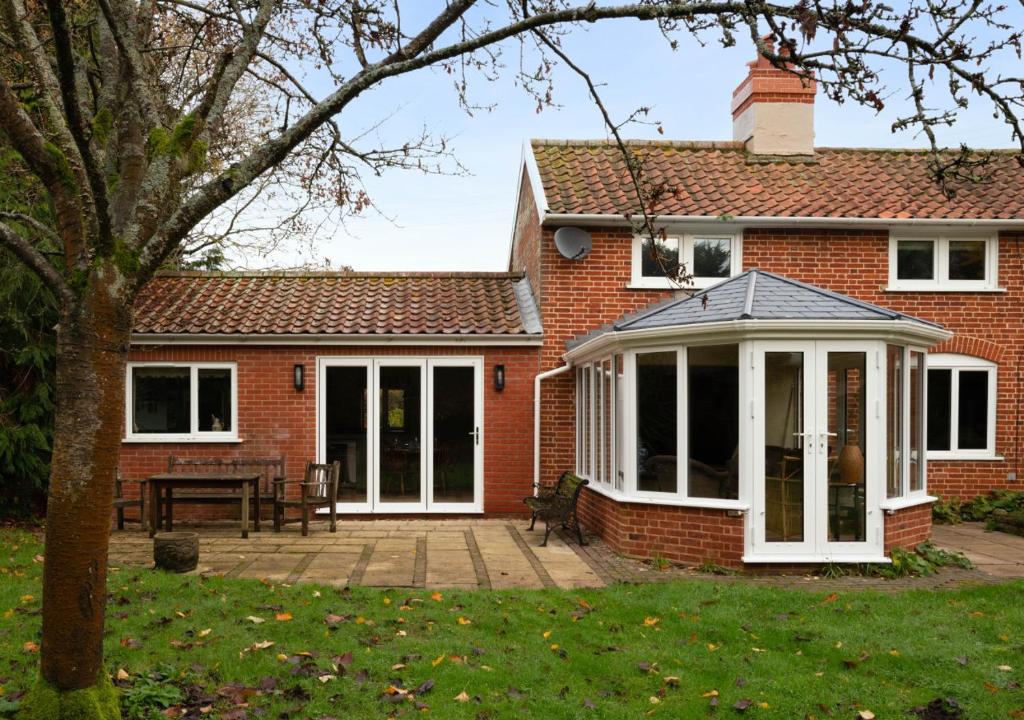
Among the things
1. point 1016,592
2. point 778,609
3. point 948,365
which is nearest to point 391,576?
point 778,609

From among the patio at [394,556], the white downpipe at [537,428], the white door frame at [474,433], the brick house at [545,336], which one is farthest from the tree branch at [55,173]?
the white downpipe at [537,428]

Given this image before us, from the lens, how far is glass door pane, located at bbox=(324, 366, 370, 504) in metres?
12.7

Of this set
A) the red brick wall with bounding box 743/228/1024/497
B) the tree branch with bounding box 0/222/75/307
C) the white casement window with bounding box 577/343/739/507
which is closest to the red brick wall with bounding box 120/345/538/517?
the white casement window with bounding box 577/343/739/507

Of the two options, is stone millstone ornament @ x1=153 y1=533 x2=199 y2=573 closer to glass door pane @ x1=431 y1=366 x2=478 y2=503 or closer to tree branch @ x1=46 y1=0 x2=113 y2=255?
glass door pane @ x1=431 y1=366 x2=478 y2=503

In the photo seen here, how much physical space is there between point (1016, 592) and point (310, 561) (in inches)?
274

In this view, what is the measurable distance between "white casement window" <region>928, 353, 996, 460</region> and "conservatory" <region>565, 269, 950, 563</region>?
163 inches

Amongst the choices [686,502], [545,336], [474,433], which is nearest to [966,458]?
[686,502]

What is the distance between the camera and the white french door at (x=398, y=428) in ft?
41.5

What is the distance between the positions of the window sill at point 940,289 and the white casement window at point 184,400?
10179 millimetres

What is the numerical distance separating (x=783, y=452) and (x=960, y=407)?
6017 millimetres

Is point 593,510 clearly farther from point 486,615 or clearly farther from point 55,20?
point 55,20

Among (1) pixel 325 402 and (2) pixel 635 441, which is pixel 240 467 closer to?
(1) pixel 325 402

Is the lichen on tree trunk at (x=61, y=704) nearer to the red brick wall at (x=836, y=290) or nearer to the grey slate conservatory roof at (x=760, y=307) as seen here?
the grey slate conservatory roof at (x=760, y=307)

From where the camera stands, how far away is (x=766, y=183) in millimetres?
13852
